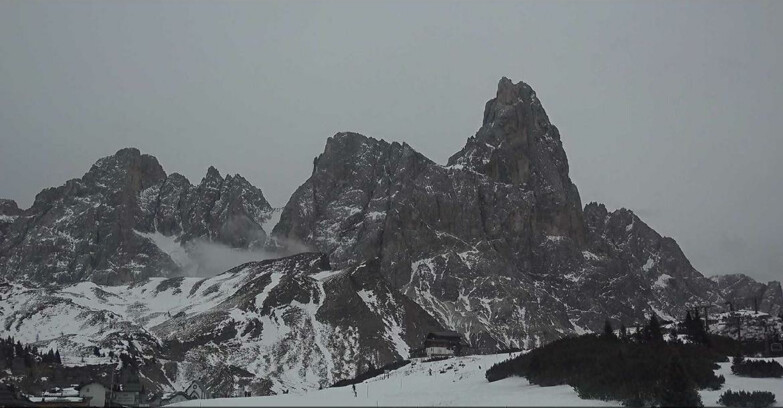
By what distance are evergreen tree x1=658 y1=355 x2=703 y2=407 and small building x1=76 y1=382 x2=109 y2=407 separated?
2664 inches

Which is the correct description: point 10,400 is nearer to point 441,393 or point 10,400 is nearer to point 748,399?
point 441,393

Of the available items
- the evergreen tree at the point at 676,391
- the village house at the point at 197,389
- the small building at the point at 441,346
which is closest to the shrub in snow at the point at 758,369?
the evergreen tree at the point at 676,391

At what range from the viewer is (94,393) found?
9588 cm

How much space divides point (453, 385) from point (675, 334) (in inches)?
1640

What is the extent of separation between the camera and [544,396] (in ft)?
201

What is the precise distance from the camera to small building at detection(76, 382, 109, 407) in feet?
309

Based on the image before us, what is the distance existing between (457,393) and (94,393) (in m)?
50.7

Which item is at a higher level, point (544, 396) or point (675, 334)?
point (675, 334)

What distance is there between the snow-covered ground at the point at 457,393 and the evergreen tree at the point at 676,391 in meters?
5.53

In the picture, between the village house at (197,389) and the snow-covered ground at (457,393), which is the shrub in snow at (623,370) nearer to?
the snow-covered ground at (457,393)

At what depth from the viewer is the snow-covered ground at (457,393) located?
51.0 m

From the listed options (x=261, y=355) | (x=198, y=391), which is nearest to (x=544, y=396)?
(x=198, y=391)

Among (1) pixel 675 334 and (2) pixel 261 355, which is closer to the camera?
(1) pixel 675 334

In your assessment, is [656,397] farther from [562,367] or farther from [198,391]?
[198,391]
